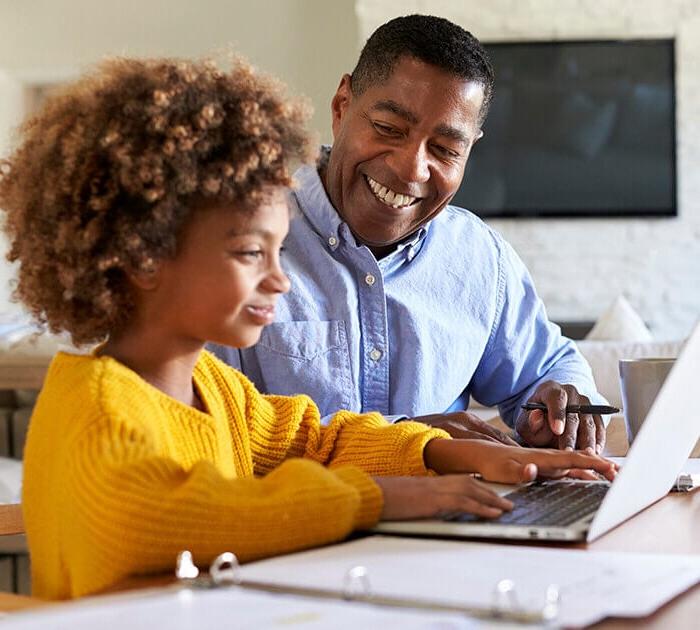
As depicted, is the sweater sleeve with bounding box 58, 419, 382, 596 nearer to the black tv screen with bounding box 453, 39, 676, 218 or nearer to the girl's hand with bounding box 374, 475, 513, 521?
the girl's hand with bounding box 374, 475, 513, 521

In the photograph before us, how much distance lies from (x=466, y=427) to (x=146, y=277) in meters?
0.52

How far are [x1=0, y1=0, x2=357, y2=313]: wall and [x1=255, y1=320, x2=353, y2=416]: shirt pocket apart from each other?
14.5 feet

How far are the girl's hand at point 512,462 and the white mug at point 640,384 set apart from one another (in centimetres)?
27

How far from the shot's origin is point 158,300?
0.99m

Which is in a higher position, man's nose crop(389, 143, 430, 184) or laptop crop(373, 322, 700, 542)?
man's nose crop(389, 143, 430, 184)

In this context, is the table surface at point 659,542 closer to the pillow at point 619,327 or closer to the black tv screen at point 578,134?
the pillow at point 619,327

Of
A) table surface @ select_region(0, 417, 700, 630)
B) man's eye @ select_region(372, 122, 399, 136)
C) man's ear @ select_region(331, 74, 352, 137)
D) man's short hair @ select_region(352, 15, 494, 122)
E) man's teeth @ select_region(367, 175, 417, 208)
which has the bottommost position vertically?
table surface @ select_region(0, 417, 700, 630)

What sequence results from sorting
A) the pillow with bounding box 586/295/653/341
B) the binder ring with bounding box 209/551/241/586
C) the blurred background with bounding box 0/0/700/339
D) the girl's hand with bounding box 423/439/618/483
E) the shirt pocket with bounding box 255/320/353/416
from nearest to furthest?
the binder ring with bounding box 209/551/241/586 < the girl's hand with bounding box 423/439/618/483 < the shirt pocket with bounding box 255/320/353/416 < the pillow with bounding box 586/295/653/341 < the blurred background with bounding box 0/0/700/339

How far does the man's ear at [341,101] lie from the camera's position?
1.77 meters

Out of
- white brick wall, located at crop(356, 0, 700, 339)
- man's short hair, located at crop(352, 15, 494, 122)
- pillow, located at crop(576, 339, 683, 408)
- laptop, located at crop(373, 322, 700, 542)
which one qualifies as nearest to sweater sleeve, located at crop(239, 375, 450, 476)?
laptop, located at crop(373, 322, 700, 542)

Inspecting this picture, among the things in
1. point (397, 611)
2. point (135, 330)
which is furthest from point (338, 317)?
point (397, 611)

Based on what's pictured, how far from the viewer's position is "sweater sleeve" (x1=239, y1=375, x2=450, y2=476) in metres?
1.19

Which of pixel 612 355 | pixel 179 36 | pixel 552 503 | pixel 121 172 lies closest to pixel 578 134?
pixel 179 36

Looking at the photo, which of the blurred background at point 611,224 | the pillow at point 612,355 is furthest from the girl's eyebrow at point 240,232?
the blurred background at point 611,224
